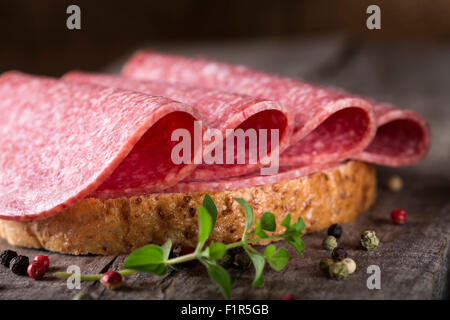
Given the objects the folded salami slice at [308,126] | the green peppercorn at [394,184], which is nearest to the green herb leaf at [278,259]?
the folded salami slice at [308,126]

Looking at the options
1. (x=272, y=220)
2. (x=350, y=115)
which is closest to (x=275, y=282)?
(x=272, y=220)

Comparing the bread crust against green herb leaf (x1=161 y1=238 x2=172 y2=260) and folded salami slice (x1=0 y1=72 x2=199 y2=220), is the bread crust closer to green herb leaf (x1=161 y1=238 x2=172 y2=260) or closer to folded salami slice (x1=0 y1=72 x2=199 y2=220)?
folded salami slice (x1=0 y1=72 x2=199 y2=220)

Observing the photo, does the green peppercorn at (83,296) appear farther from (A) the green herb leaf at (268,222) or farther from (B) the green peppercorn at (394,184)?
(B) the green peppercorn at (394,184)

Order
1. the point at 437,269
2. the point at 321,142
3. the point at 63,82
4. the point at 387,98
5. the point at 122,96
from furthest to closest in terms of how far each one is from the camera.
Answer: the point at 387,98 → the point at 63,82 → the point at 321,142 → the point at 122,96 → the point at 437,269

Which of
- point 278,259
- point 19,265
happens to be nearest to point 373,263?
point 278,259

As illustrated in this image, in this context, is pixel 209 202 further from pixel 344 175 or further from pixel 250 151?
pixel 344 175

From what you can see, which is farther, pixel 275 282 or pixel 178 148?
pixel 178 148

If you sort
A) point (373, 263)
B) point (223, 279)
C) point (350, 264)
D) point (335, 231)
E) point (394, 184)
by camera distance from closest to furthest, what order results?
1. point (223, 279)
2. point (350, 264)
3. point (373, 263)
4. point (335, 231)
5. point (394, 184)

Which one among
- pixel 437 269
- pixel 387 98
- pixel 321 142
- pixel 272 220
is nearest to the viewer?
pixel 272 220

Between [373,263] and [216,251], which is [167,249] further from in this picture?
[373,263]
